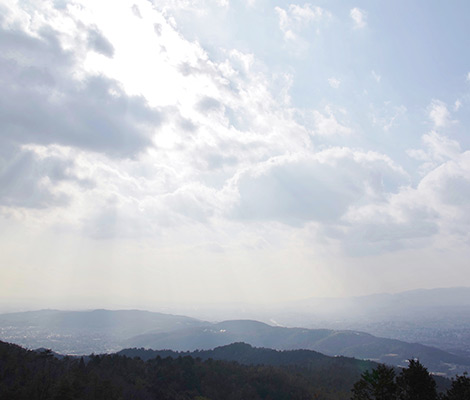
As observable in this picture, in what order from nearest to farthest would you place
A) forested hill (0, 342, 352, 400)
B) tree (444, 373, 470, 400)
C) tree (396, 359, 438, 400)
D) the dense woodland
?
tree (444, 373, 470, 400)
tree (396, 359, 438, 400)
the dense woodland
forested hill (0, 342, 352, 400)

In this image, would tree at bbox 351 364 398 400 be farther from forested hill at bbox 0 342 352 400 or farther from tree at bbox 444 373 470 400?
forested hill at bbox 0 342 352 400

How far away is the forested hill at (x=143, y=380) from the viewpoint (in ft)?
235

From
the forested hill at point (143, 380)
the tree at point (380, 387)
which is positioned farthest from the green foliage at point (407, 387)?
the forested hill at point (143, 380)

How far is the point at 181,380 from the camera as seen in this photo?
117438 mm

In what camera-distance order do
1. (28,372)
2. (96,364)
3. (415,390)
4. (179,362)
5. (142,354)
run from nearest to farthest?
(415,390)
(28,372)
(96,364)
(179,362)
(142,354)

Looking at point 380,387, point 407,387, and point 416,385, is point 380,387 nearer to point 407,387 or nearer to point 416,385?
point 407,387

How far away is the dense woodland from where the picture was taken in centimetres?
3584

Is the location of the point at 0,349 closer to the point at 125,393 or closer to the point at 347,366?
the point at 125,393

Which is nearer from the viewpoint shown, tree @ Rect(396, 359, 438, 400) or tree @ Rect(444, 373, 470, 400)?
tree @ Rect(444, 373, 470, 400)

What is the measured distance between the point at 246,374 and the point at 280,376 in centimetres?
1436

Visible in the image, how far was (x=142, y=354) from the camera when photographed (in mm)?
194250

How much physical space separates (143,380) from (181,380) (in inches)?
684

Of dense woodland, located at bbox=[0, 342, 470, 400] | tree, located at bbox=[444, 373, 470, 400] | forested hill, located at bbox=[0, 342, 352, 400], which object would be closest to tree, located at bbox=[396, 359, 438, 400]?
dense woodland, located at bbox=[0, 342, 470, 400]

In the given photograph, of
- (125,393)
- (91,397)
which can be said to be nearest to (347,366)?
(125,393)
